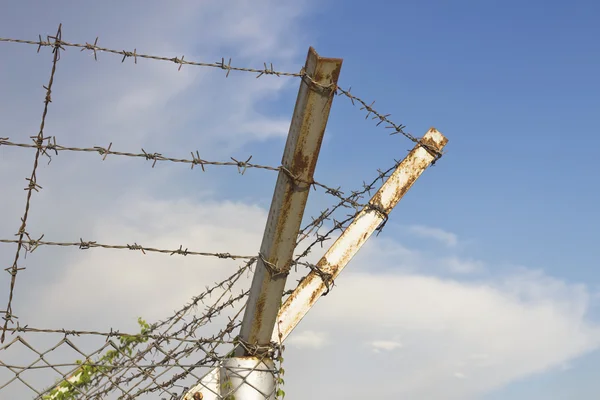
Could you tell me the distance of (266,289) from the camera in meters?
4.03

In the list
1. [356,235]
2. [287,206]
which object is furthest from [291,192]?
[356,235]

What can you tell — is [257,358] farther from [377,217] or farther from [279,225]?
[377,217]

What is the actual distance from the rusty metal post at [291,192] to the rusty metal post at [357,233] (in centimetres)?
31

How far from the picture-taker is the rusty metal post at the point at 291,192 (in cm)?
387

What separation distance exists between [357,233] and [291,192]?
0.96 metres

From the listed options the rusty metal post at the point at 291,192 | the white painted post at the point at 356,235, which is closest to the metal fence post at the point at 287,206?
Result: the rusty metal post at the point at 291,192

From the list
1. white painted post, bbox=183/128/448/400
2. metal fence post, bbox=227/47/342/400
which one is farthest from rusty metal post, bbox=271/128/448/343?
metal fence post, bbox=227/47/342/400

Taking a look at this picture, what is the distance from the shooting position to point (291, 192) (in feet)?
12.9

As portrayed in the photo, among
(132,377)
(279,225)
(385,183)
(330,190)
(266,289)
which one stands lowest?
(132,377)

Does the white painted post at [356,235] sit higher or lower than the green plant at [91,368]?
higher

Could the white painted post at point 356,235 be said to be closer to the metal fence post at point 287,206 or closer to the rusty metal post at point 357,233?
the rusty metal post at point 357,233

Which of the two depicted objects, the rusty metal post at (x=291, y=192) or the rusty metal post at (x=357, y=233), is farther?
the rusty metal post at (x=357, y=233)

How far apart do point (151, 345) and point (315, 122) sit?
5.40ft

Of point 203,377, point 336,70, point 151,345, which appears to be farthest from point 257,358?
point 336,70
